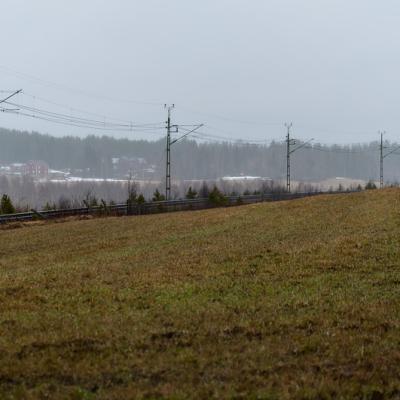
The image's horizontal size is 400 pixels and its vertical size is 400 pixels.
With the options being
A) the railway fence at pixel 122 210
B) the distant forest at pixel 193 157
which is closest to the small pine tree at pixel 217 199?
the railway fence at pixel 122 210

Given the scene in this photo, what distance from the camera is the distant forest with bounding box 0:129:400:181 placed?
12562 centimetres

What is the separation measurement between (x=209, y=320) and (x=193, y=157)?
125456 millimetres

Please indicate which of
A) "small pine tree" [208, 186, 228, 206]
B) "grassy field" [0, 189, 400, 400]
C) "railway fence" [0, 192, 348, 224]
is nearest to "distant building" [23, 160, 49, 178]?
"railway fence" [0, 192, 348, 224]

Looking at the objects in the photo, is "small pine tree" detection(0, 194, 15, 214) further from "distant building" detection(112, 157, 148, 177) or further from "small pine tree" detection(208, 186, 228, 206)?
"distant building" detection(112, 157, 148, 177)

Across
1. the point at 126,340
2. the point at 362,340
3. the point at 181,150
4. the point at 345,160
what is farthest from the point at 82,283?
the point at 345,160

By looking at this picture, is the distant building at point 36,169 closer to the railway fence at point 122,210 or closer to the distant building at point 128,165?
the distant building at point 128,165

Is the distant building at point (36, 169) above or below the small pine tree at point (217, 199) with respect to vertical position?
above

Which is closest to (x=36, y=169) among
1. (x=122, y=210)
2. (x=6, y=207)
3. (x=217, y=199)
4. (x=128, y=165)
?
(x=128, y=165)

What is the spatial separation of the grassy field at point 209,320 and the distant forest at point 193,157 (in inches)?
4090

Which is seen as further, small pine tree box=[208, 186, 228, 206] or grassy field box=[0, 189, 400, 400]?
small pine tree box=[208, 186, 228, 206]

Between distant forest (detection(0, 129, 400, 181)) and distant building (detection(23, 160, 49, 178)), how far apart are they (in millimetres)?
5852

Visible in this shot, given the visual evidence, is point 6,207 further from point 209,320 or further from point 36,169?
point 36,169

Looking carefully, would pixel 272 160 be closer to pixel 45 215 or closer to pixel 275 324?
pixel 45 215

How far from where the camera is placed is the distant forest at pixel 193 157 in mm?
125625
